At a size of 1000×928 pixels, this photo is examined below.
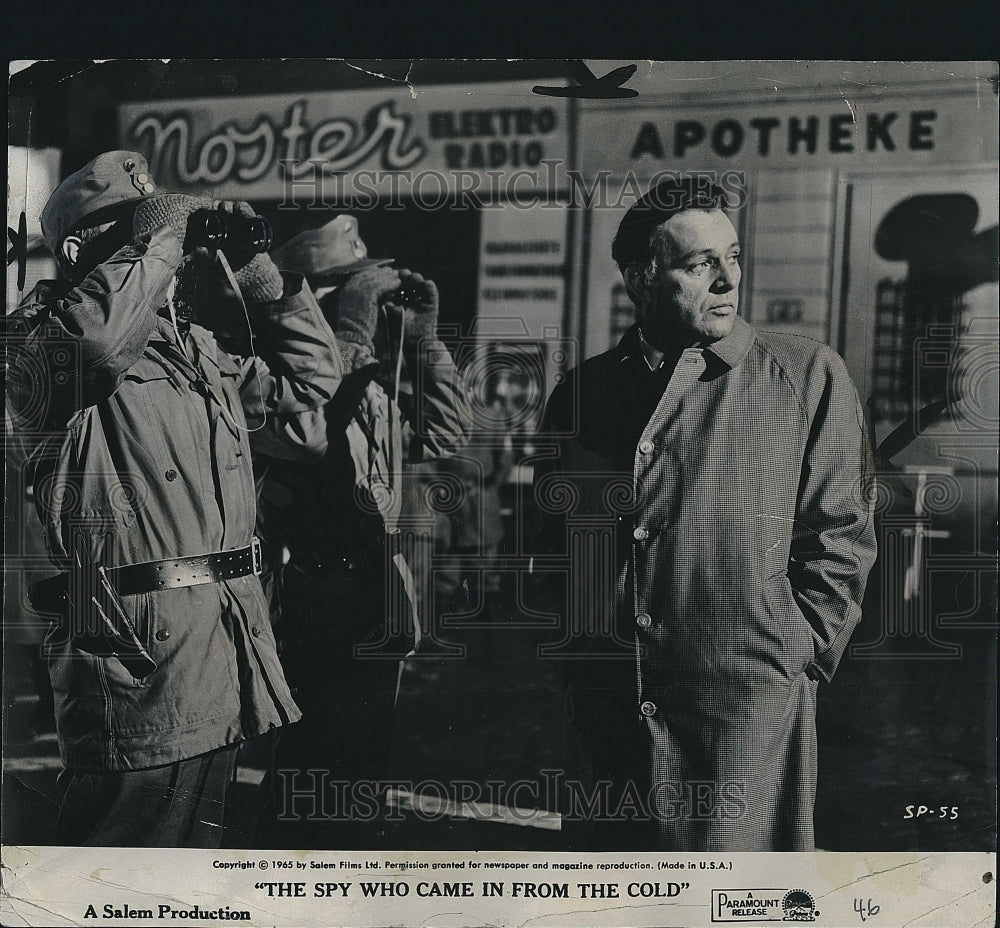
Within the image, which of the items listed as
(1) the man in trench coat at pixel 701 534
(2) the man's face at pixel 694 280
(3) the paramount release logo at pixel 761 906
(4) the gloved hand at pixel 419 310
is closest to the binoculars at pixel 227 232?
(4) the gloved hand at pixel 419 310

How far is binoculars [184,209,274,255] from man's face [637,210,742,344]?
2.94 feet

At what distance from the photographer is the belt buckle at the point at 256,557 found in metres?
2.32

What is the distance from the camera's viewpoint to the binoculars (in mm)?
2318

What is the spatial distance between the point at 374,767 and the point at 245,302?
1141mm

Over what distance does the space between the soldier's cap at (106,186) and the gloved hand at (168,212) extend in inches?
1.1

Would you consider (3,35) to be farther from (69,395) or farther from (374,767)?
(374,767)

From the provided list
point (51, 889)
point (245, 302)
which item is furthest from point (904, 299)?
point (51, 889)

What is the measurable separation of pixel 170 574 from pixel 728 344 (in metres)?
1.41

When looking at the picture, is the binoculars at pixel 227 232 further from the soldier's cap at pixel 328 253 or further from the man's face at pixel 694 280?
the man's face at pixel 694 280

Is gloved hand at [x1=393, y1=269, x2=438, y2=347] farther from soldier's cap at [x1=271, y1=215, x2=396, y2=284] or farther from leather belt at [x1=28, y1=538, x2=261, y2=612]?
leather belt at [x1=28, y1=538, x2=261, y2=612]

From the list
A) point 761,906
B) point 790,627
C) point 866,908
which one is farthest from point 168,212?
point 866,908

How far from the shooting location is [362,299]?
231cm

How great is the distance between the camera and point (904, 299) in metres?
2.31

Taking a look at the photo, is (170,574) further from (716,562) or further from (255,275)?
(716,562)
